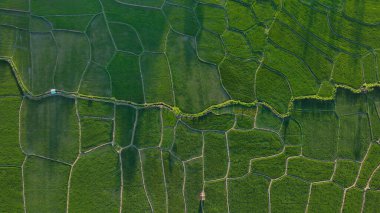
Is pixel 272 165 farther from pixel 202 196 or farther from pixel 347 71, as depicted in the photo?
Result: pixel 347 71

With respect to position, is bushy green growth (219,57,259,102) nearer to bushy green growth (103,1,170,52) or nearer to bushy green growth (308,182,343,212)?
bushy green growth (103,1,170,52)

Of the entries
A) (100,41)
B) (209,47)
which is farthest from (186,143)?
(100,41)

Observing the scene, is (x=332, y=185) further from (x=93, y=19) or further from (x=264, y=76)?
(x=93, y=19)

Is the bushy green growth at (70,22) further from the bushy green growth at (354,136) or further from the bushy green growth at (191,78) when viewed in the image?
the bushy green growth at (354,136)

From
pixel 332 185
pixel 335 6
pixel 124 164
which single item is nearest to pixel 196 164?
pixel 124 164

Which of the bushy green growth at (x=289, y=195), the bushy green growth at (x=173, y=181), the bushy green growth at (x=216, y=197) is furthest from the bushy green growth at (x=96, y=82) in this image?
the bushy green growth at (x=289, y=195)

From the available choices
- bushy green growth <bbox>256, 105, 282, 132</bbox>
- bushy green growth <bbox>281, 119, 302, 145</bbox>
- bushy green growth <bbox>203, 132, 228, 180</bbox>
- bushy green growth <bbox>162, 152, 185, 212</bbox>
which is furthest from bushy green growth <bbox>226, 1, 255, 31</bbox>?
bushy green growth <bbox>162, 152, 185, 212</bbox>
